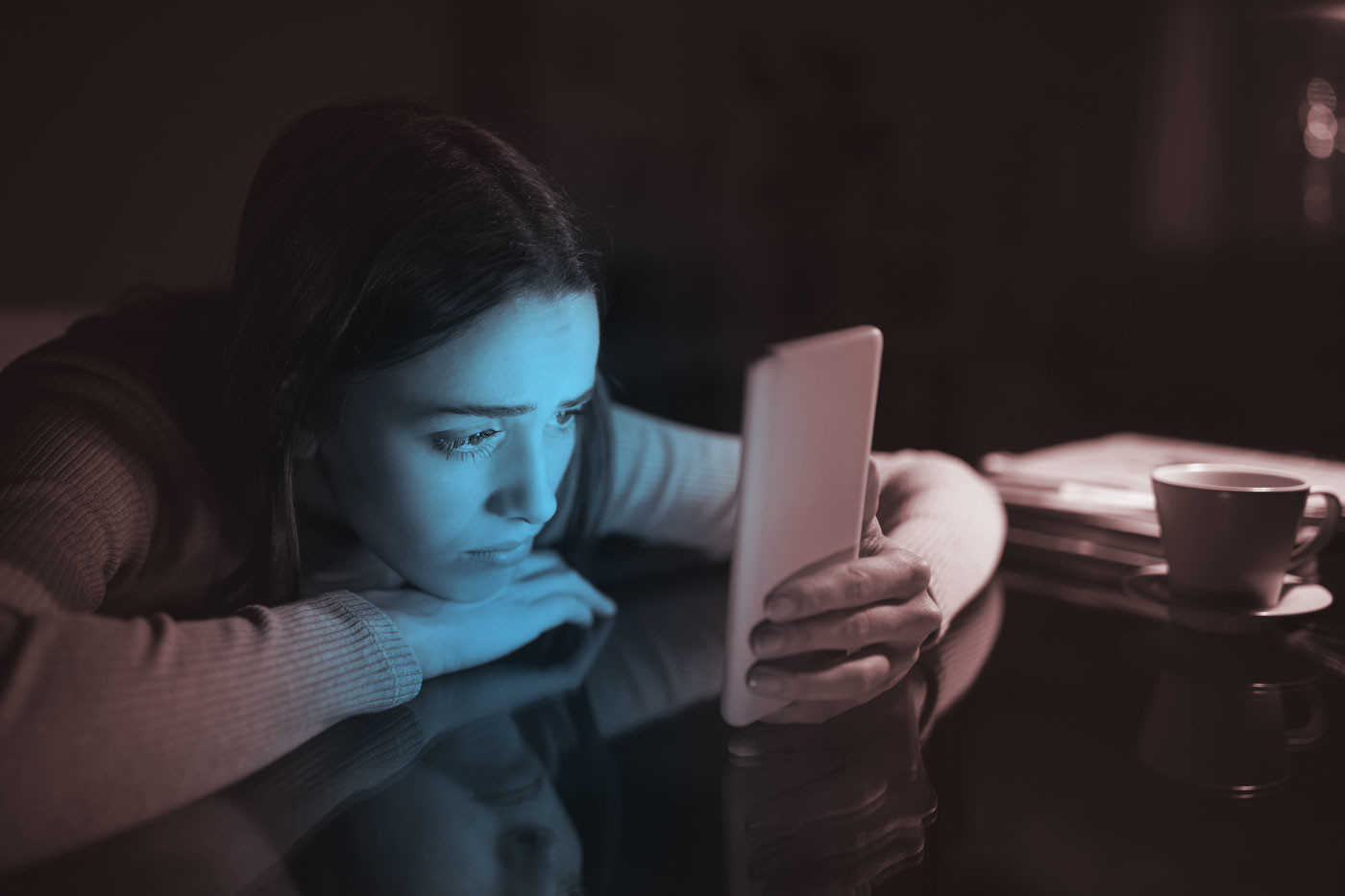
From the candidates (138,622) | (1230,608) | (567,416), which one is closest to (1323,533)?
(1230,608)

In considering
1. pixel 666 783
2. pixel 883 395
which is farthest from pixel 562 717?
→ pixel 883 395

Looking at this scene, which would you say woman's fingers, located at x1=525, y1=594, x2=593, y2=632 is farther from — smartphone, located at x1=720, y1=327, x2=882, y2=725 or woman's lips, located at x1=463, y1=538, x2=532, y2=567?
smartphone, located at x1=720, y1=327, x2=882, y2=725

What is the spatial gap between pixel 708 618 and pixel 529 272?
0.33 m

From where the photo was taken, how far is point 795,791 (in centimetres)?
54

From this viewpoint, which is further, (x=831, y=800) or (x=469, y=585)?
(x=469, y=585)

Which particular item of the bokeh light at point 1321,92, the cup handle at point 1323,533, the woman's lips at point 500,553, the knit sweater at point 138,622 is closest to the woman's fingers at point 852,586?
the knit sweater at point 138,622

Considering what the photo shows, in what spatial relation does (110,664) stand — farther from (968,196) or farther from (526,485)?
(968,196)

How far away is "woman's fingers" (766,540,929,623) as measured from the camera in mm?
554

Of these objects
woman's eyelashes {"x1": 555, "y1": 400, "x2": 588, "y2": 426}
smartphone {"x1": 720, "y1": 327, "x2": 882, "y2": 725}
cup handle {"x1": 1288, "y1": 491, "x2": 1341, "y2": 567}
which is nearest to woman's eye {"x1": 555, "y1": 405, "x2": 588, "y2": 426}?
woman's eyelashes {"x1": 555, "y1": 400, "x2": 588, "y2": 426}

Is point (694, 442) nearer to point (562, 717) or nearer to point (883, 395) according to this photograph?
point (562, 717)

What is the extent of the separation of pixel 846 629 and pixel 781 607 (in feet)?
0.20

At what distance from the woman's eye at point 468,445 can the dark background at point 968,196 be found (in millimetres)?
696

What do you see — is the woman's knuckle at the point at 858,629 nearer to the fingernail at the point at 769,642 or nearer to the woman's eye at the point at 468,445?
the fingernail at the point at 769,642

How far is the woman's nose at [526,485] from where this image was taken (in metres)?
0.67
